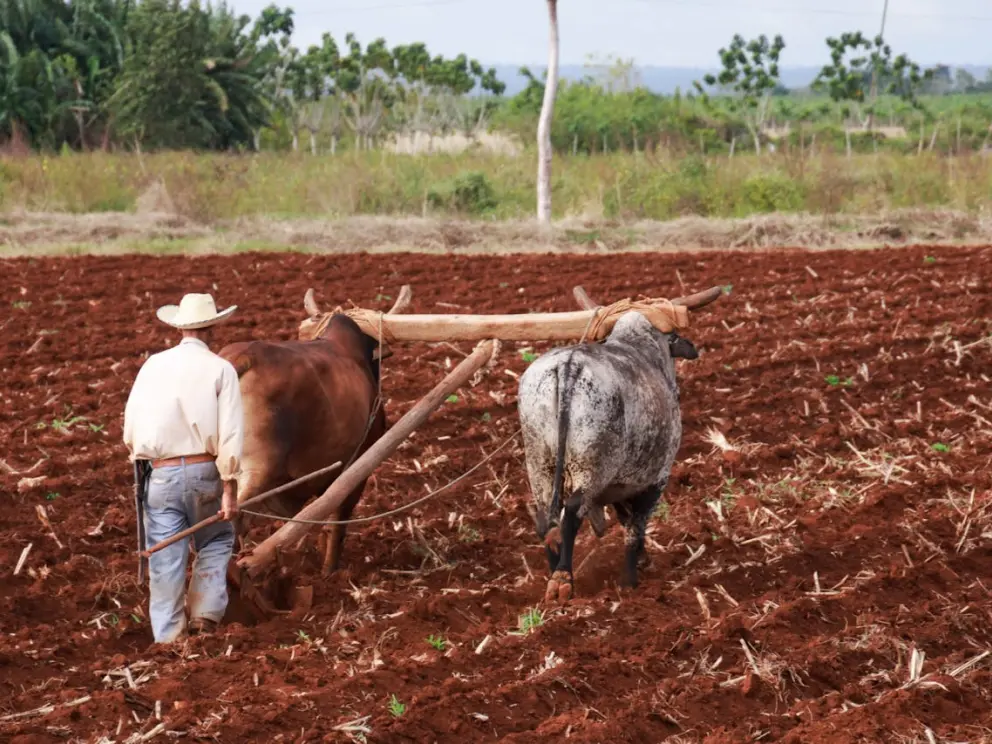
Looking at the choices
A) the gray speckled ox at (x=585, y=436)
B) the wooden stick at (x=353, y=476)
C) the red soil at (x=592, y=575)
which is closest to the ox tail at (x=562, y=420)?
the gray speckled ox at (x=585, y=436)

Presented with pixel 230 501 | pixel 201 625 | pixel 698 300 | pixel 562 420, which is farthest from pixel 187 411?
pixel 698 300

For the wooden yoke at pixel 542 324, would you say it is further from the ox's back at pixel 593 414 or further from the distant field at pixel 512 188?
the distant field at pixel 512 188

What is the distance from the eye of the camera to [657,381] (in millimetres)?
6609

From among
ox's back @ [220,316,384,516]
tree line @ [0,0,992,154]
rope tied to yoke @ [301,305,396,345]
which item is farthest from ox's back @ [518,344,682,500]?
tree line @ [0,0,992,154]

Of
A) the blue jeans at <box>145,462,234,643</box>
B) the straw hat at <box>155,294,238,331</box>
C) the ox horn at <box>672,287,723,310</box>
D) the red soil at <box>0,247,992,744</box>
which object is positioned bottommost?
the red soil at <box>0,247,992,744</box>

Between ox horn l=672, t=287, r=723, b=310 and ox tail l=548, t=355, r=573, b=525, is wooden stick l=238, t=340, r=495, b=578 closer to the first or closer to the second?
ox tail l=548, t=355, r=573, b=525

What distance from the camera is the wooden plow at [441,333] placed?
627 centimetres

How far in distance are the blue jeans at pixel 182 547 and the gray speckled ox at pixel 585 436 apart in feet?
4.67

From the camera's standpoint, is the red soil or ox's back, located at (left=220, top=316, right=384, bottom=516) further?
ox's back, located at (left=220, top=316, right=384, bottom=516)

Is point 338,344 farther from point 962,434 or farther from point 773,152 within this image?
point 773,152

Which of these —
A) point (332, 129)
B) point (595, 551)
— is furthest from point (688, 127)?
point (595, 551)

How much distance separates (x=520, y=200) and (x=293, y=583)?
772 inches

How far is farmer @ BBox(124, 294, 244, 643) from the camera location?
5.48 metres

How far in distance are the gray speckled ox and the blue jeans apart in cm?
142
